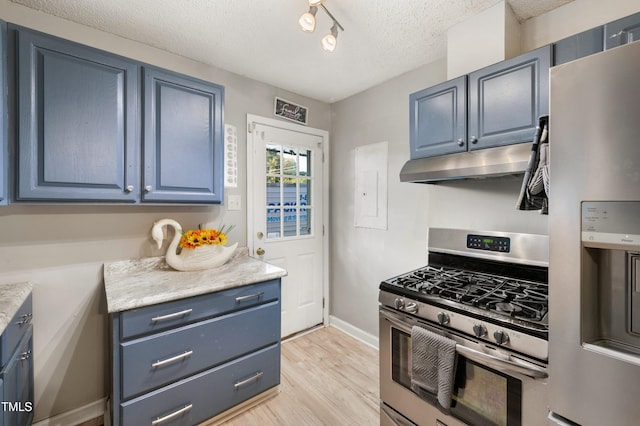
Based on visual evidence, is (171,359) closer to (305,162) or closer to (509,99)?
(305,162)

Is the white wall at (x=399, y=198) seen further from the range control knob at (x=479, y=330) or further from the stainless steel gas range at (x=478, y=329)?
the range control knob at (x=479, y=330)

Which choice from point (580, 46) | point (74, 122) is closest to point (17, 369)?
point (74, 122)

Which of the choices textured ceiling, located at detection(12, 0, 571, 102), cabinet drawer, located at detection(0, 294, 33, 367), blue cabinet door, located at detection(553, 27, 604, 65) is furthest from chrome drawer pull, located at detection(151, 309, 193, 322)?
blue cabinet door, located at detection(553, 27, 604, 65)

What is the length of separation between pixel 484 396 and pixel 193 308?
1.45 m

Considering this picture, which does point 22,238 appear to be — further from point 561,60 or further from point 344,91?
point 561,60

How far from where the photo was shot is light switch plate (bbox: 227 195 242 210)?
2316 millimetres

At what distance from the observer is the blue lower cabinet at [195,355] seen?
1340 mm

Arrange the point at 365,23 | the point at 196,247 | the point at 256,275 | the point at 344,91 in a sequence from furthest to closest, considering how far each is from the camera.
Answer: the point at 344,91 → the point at 196,247 → the point at 256,275 → the point at 365,23

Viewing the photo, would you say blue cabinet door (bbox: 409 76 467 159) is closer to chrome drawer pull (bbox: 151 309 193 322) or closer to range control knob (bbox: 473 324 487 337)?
range control knob (bbox: 473 324 487 337)

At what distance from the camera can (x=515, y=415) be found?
1.05m

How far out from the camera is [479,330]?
3.69 feet

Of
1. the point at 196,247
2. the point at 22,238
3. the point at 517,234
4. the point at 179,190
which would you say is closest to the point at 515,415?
the point at 517,234

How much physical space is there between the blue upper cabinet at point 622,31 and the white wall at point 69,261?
250cm

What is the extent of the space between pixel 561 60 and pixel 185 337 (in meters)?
2.29
